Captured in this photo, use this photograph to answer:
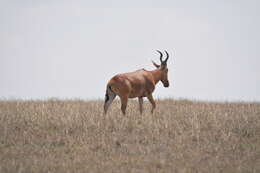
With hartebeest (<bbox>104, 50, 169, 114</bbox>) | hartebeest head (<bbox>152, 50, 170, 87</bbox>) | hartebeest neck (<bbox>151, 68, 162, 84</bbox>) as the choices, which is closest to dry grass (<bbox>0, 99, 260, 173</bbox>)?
hartebeest (<bbox>104, 50, 169, 114</bbox>)

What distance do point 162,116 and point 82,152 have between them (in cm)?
463

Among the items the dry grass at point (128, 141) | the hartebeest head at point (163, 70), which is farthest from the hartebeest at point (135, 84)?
the dry grass at point (128, 141)

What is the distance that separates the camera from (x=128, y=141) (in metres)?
10.3

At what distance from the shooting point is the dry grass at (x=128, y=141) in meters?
8.26

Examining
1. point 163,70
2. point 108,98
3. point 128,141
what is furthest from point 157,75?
point 128,141

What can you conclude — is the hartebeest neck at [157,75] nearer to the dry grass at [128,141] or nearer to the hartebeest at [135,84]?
the hartebeest at [135,84]

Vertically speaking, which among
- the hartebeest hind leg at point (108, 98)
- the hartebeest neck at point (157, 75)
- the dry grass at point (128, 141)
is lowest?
the dry grass at point (128, 141)

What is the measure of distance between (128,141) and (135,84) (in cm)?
410

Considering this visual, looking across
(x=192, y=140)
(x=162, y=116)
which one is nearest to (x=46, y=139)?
(x=192, y=140)

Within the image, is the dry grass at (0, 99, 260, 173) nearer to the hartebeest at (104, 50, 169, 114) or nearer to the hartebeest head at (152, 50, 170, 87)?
the hartebeest at (104, 50, 169, 114)

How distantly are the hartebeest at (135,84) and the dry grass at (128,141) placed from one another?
1.69 feet

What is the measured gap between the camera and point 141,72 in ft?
49.1

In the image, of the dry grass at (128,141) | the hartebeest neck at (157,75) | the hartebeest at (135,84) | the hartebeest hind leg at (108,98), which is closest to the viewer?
the dry grass at (128,141)

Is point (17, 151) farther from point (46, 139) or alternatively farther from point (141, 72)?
point (141, 72)
